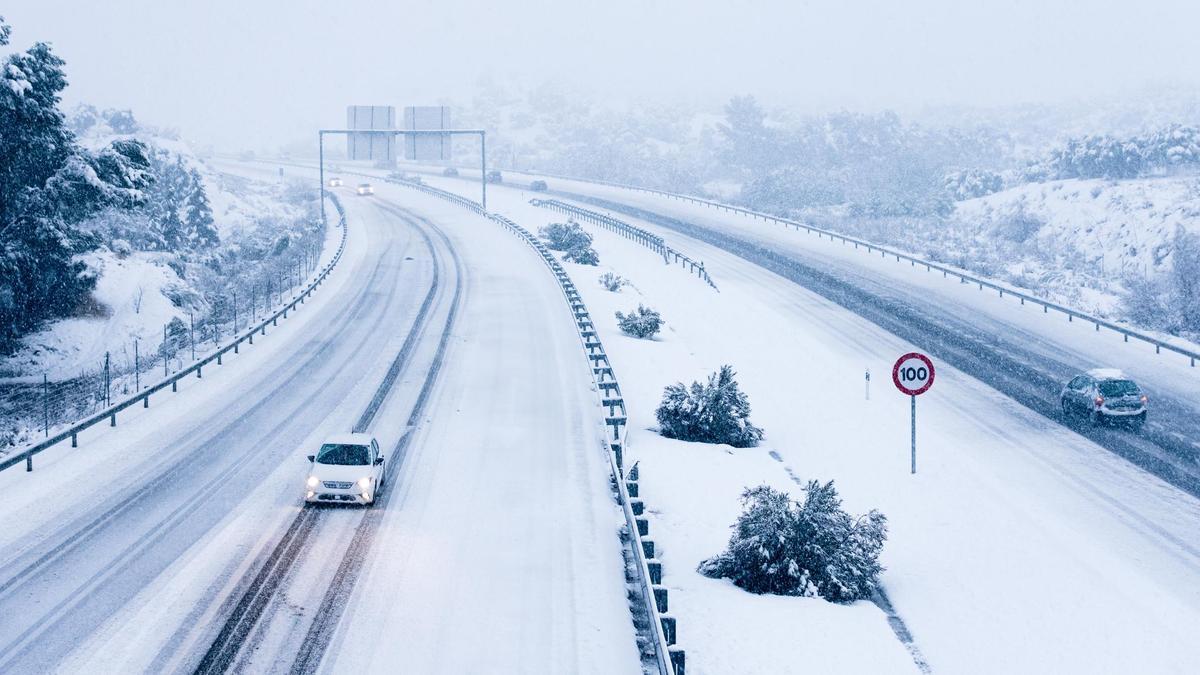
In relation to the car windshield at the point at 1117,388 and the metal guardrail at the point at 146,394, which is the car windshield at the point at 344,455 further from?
the car windshield at the point at 1117,388

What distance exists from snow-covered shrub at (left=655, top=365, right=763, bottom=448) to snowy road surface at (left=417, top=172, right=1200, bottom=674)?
1.90 feet

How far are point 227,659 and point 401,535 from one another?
16.3ft

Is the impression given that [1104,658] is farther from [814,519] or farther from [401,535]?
[401,535]

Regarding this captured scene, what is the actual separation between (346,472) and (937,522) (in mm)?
10932

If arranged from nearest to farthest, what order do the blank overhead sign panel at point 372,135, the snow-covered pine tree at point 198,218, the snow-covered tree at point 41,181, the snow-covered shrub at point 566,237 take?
1. the snow-covered tree at point 41,181
2. the snow-covered shrub at point 566,237
3. the snow-covered pine tree at point 198,218
4. the blank overhead sign panel at point 372,135

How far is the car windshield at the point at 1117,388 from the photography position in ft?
87.7

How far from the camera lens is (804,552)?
16.1m

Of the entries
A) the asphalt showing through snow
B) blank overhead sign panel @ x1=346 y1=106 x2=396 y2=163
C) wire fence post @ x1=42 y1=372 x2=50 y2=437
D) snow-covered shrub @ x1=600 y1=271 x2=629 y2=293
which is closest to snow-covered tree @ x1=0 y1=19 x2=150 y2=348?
wire fence post @ x1=42 y1=372 x2=50 y2=437

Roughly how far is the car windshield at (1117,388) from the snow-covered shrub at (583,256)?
33217 mm

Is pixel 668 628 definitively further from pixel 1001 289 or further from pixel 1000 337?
pixel 1001 289

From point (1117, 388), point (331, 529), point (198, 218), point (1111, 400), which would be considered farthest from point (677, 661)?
point (198, 218)

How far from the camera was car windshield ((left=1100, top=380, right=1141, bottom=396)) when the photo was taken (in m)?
26.7

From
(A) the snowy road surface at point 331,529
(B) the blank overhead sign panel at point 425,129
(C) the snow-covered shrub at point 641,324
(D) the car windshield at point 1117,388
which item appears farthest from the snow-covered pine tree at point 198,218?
(D) the car windshield at point 1117,388

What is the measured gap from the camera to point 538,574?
52.5 feet
